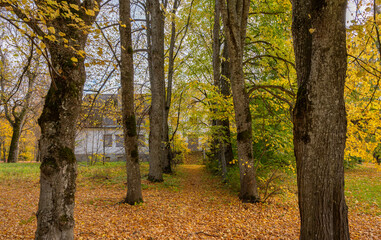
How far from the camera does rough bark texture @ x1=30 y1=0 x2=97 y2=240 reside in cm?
275

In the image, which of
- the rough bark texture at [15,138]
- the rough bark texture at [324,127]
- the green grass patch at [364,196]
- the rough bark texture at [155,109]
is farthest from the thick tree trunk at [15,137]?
the green grass patch at [364,196]

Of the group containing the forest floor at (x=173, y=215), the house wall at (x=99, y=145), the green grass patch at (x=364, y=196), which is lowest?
the green grass patch at (x=364, y=196)

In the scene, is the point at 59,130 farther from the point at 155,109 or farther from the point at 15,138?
the point at 15,138

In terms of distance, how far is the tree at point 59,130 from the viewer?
2.73 m

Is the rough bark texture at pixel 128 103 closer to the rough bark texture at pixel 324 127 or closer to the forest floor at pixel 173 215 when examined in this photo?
the forest floor at pixel 173 215

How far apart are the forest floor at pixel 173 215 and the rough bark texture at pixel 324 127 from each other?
201cm

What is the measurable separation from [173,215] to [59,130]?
3.54 m

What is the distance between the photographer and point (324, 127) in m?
2.37

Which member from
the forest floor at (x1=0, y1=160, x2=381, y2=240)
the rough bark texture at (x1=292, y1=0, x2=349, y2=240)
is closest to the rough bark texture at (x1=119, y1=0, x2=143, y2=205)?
the forest floor at (x1=0, y1=160, x2=381, y2=240)

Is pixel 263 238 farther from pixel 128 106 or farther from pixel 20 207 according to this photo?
pixel 20 207

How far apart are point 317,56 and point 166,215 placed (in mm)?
4610

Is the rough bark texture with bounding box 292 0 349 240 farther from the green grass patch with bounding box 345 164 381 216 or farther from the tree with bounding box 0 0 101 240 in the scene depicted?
the green grass patch with bounding box 345 164 381 216

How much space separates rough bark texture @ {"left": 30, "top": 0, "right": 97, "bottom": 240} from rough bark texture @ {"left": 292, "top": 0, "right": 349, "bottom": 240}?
9.21 ft

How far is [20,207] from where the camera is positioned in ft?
18.1
